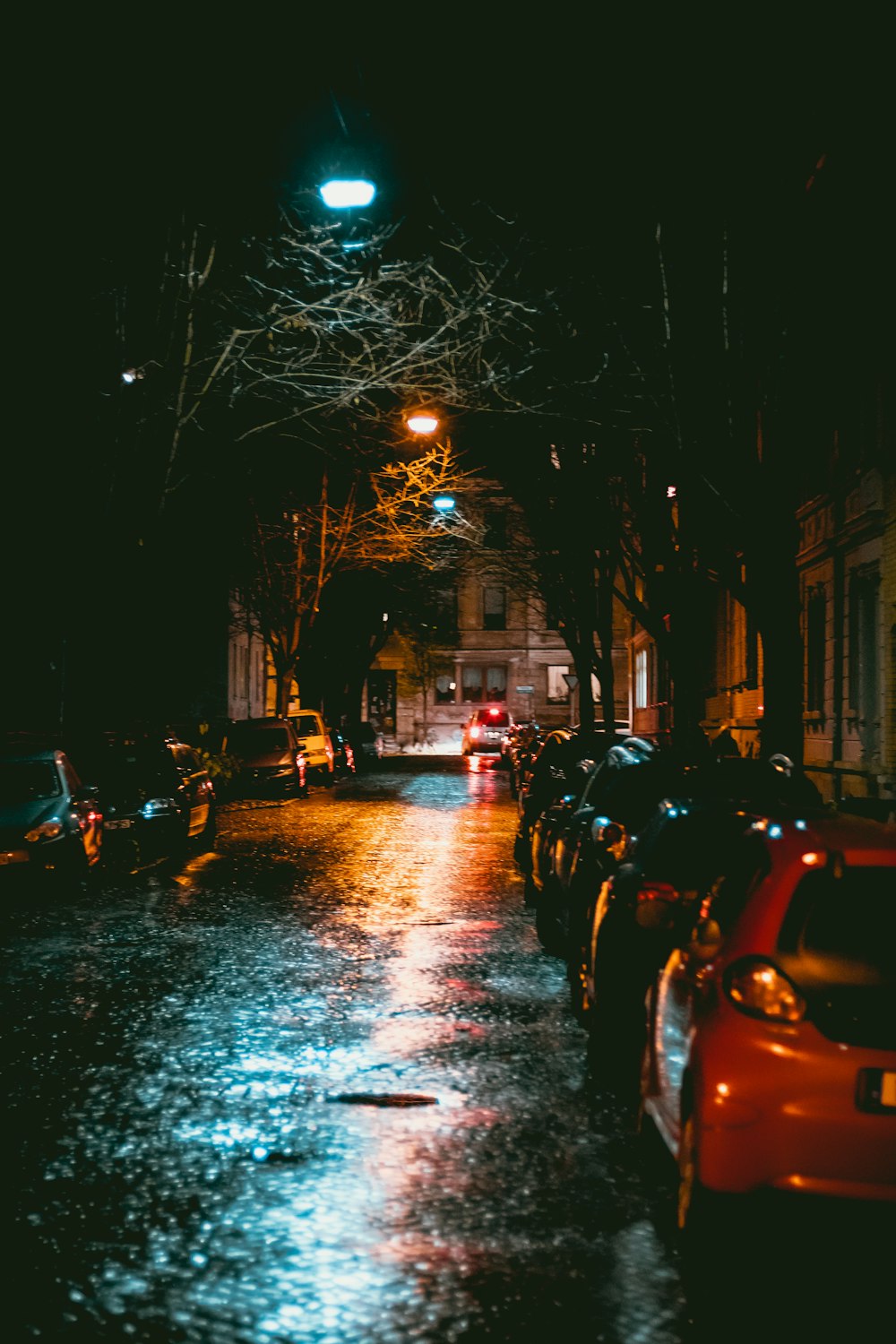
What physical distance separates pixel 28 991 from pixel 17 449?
1947 centimetres

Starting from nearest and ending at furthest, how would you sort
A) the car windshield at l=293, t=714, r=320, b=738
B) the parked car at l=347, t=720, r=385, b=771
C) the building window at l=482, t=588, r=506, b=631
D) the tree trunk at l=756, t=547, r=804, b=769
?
the tree trunk at l=756, t=547, r=804, b=769 → the car windshield at l=293, t=714, r=320, b=738 → the parked car at l=347, t=720, r=385, b=771 → the building window at l=482, t=588, r=506, b=631

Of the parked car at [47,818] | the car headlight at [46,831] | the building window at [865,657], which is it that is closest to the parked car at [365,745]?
the building window at [865,657]

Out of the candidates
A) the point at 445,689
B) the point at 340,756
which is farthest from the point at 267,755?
the point at 445,689

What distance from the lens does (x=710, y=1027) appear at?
4957 millimetres

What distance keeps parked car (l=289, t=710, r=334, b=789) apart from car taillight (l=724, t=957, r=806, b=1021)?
3398cm

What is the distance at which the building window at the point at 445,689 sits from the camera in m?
85.3

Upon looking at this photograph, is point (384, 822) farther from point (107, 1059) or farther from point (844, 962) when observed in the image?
point (844, 962)

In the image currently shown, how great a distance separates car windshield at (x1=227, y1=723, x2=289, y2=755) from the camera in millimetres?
33688

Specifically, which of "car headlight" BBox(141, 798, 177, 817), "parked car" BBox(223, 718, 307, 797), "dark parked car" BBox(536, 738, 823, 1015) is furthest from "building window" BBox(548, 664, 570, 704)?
"dark parked car" BBox(536, 738, 823, 1015)

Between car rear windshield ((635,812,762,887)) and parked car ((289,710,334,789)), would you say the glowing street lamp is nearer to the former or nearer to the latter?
parked car ((289,710,334,789))

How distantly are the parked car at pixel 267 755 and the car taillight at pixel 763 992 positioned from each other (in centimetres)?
2849

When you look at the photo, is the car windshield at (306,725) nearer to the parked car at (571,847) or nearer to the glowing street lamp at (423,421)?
the glowing street lamp at (423,421)

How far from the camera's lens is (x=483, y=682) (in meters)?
85.5

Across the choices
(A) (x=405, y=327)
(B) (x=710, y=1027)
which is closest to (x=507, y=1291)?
(B) (x=710, y=1027)
